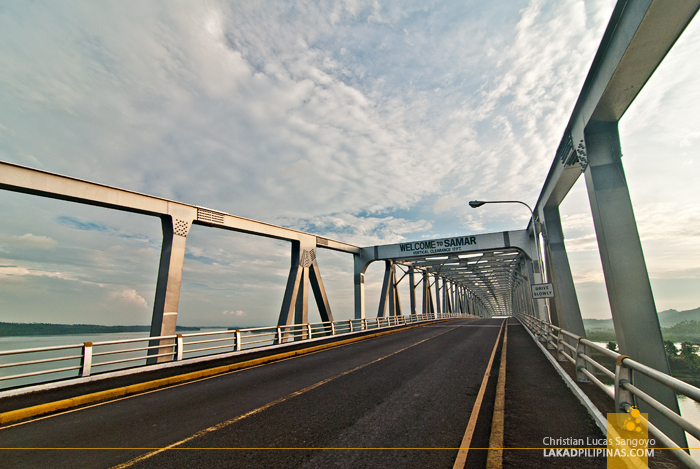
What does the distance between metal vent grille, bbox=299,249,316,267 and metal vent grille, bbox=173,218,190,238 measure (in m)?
7.32

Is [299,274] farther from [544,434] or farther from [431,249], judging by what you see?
[544,434]

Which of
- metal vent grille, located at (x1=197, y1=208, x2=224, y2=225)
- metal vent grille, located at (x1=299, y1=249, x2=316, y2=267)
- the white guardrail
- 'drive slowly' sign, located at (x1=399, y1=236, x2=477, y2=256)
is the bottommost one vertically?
the white guardrail

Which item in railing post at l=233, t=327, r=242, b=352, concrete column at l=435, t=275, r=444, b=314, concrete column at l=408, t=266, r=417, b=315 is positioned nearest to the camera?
railing post at l=233, t=327, r=242, b=352

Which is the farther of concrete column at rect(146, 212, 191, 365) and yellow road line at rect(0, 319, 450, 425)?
concrete column at rect(146, 212, 191, 365)

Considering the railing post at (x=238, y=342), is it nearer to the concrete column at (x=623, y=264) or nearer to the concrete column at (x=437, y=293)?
the concrete column at (x=623, y=264)

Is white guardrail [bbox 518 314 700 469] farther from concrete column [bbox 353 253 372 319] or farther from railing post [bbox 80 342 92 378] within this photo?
concrete column [bbox 353 253 372 319]

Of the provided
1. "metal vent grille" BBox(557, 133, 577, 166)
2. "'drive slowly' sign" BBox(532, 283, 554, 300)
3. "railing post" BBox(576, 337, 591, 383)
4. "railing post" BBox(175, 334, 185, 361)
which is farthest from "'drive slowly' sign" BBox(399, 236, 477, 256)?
"railing post" BBox(175, 334, 185, 361)

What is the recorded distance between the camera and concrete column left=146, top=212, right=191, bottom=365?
12.1m

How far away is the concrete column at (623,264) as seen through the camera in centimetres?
711

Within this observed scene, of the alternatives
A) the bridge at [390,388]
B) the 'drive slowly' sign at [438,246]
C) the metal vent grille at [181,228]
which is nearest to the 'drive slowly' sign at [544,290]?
the bridge at [390,388]

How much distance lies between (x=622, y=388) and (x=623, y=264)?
4.59 meters

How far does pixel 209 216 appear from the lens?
14.9 meters

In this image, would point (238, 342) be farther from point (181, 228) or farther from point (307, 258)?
point (307, 258)

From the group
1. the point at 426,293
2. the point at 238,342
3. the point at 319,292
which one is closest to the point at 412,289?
the point at 426,293
